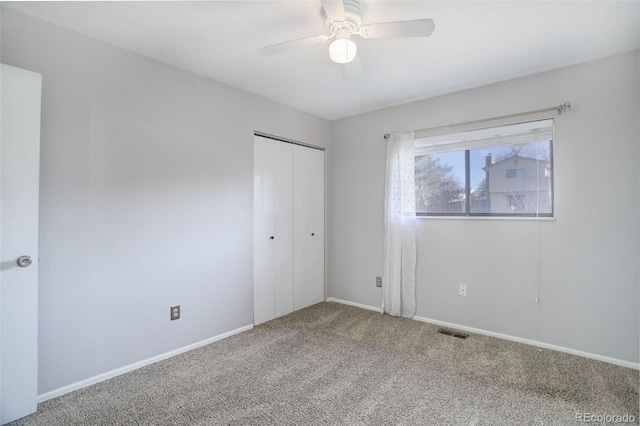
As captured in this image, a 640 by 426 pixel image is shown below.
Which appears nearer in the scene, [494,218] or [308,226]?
[494,218]

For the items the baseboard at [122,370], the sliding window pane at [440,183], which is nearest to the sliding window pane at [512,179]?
the sliding window pane at [440,183]

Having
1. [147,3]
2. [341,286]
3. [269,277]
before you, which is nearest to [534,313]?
[341,286]

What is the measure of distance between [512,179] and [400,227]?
1131 millimetres

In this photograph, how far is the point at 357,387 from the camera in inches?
83.3

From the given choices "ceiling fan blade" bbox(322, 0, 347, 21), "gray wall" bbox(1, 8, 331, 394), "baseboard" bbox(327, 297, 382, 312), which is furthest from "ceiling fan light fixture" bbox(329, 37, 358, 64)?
"baseboard" bbox(327, 297, 382, 312)

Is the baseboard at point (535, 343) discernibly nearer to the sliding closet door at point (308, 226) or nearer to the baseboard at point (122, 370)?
the sliding closet door at point (308, 226)

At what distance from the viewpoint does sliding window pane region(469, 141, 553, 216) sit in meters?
2.75

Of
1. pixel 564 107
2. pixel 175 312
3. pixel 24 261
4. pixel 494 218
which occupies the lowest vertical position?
pixel 175 312

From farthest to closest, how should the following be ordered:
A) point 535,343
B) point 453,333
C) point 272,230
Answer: point 272,230 → point 453,333 → point 535,343

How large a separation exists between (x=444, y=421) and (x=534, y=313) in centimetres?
153

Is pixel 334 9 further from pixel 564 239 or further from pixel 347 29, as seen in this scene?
pixel 564 239

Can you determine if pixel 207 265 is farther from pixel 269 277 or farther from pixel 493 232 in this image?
pixel 493 232

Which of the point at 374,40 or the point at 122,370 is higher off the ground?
the point at 374,40

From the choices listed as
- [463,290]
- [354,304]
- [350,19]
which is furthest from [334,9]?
[354,304]
